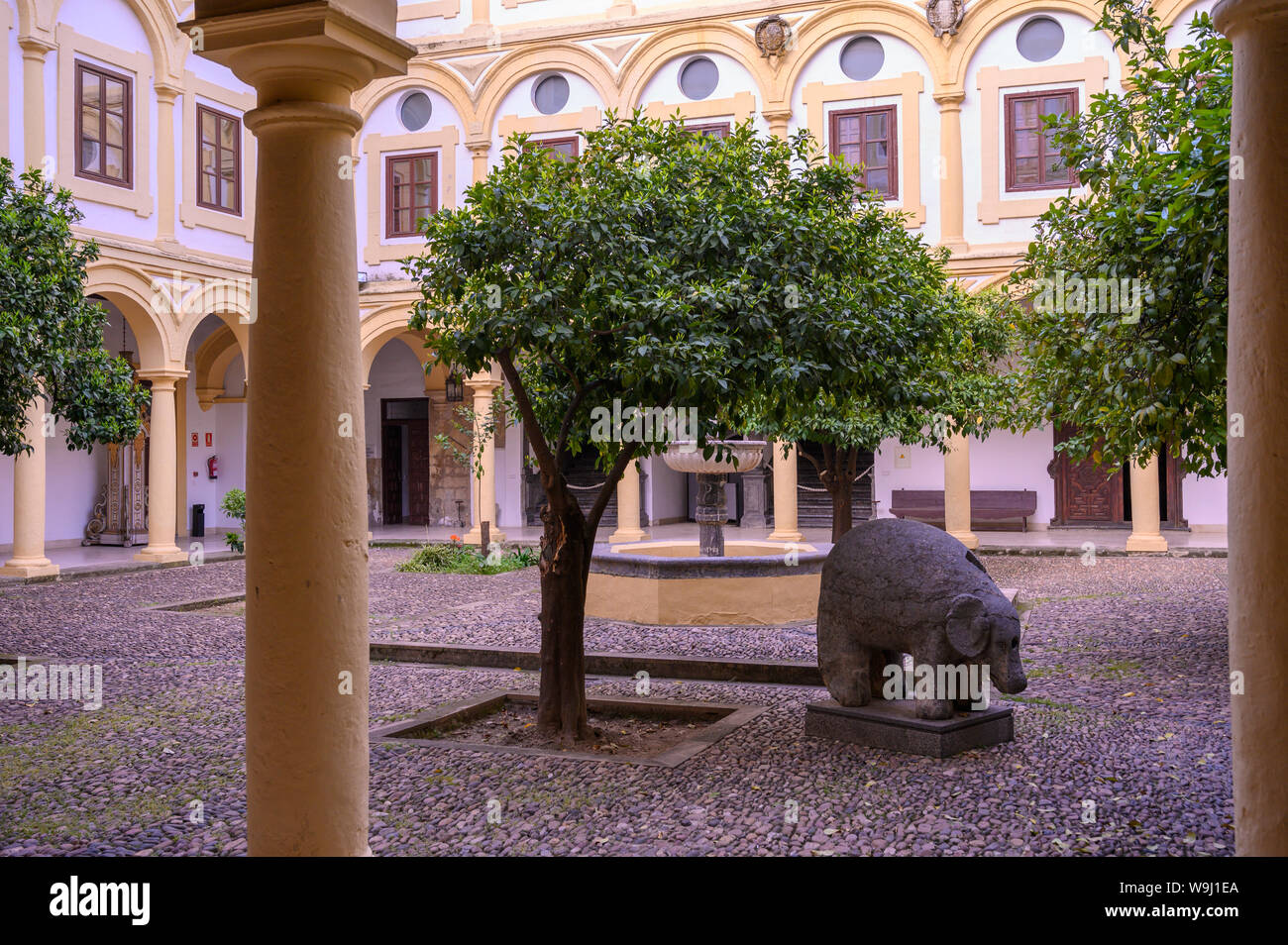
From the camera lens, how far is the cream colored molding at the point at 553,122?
18547 millimetres

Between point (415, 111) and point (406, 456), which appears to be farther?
point (406, 456)

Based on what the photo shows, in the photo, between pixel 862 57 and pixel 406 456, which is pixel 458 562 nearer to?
pixel 406 456

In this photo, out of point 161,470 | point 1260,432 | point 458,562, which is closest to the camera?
point 1260,432

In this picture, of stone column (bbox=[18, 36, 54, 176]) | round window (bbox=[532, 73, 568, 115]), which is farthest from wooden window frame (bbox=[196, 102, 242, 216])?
round window (bbox=[532, 73, 568, 115])

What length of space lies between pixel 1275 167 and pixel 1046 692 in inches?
199

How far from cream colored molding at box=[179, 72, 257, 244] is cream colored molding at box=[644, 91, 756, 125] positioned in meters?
6.20

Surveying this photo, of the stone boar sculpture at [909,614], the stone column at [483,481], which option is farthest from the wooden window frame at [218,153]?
the stone boar sculpture at [909,614]

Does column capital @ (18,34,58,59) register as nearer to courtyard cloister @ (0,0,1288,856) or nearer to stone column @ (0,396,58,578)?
→ stone column @ (0,396,58,578)

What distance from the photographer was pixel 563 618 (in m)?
6.11

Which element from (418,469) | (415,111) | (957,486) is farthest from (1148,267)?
(418,469)

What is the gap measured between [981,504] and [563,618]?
1524 centimetres

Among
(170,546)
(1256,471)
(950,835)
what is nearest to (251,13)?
(1256,471)

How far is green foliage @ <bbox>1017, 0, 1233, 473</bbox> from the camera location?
5223 millimetres

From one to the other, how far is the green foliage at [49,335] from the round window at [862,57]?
12.0 metres
